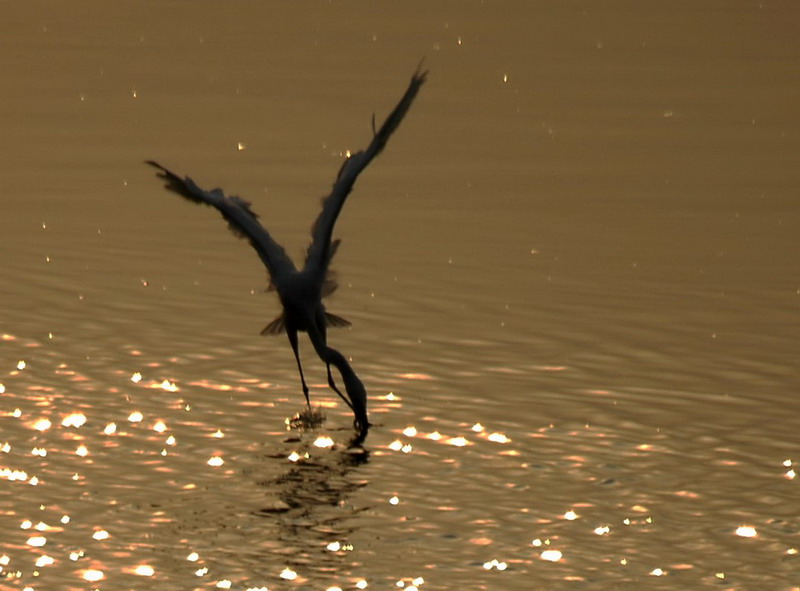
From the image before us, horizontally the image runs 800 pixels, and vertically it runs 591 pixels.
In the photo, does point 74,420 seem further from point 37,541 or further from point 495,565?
point 495,565

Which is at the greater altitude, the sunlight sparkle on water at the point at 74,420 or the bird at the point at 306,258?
the bird at the point at 306,258

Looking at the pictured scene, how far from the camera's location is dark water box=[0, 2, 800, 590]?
53.3ft

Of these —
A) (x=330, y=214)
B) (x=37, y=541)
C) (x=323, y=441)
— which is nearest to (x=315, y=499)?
(x=323, y=441)

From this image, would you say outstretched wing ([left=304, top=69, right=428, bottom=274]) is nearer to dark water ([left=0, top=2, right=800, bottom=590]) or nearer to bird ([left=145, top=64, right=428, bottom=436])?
bird ([left=145, top=64, right=428, bottom=436])

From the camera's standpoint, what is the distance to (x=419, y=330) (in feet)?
75.3

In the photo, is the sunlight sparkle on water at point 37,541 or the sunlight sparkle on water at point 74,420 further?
the sunlight sparkle on water at point 74,420

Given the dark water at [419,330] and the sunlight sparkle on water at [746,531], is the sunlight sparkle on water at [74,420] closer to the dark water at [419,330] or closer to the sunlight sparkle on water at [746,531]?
the dark water at [419,330]

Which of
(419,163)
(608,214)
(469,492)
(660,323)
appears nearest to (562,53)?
(419,163)

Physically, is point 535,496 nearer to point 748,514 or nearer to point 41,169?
point 748,514

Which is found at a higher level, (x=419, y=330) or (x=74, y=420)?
(x=419, y=330)

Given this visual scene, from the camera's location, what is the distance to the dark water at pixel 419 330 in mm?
16250

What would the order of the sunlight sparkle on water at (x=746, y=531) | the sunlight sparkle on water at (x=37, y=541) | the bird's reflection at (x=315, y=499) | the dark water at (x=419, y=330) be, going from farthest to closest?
the sunlight sparkle on water at (x=746, y=531) → the dark water at (x=419, y=330) → the bird's reflection at (x=315, y=499) → the sunlight sparkle on water at (x=37, y=541)

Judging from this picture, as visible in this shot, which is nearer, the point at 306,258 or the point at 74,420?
the point at 74,420

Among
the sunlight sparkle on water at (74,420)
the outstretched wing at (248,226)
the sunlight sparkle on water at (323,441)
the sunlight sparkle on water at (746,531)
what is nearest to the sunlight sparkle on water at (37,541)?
the sunlight sparkle on water at (74,420)
